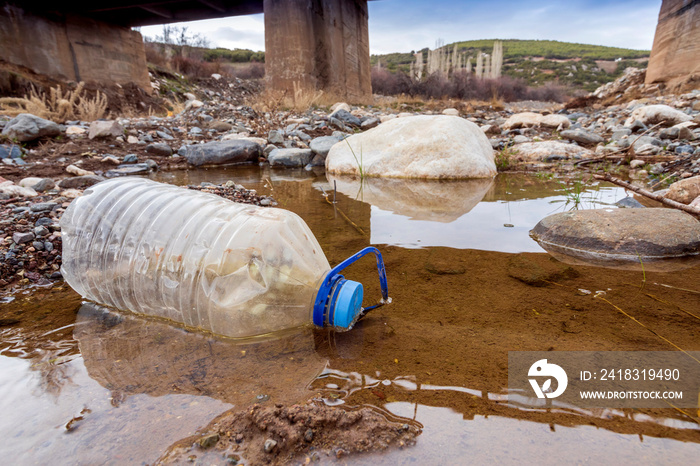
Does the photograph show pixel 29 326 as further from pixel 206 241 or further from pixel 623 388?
pixel 623 388

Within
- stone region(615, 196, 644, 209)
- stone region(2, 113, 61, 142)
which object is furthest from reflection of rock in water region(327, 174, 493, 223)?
stone region(2, 113, 61, 142)

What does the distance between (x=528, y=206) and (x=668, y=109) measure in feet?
18.7

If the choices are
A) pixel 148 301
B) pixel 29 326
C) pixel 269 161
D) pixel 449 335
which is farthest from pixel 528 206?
pixel 269 161

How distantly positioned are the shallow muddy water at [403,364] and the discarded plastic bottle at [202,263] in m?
0.09

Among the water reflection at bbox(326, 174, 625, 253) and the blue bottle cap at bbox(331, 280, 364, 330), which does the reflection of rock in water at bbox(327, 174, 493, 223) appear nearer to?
the water reflection at bbox(326, 174, 625, 253)

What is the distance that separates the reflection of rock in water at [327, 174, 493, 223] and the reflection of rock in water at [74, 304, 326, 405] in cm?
173

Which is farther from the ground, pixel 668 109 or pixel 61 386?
pixel 668 109

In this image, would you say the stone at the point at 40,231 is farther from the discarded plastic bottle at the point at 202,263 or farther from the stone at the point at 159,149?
the stone at the point at 159,149

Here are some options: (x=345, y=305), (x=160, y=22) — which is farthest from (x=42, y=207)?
(x=160, y=22)

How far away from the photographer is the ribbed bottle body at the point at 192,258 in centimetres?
139

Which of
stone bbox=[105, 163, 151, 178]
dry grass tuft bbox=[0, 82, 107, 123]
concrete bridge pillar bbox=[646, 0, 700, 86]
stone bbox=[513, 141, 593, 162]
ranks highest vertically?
concrete bridge pillar bbox=[646, 0, 700, 86]

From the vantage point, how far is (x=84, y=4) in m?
9.29

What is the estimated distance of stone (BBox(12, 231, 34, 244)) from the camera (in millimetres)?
2010

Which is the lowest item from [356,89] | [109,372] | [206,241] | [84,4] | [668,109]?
[109,372]
